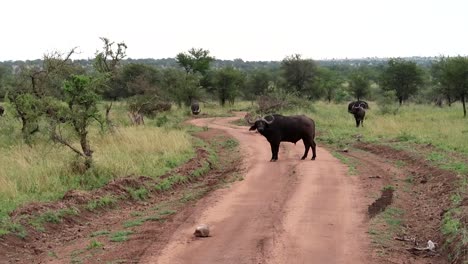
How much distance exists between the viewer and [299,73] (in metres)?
51.2

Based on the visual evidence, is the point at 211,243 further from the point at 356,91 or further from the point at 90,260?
the point at 356,91

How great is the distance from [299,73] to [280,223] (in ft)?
144

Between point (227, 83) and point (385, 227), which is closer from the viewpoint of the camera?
point (385, 227)

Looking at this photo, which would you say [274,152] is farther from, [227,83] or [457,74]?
[227,83]

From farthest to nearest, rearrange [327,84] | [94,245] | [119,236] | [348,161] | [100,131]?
[327,84], [100,131], [348,161], [119,236], [94,245]

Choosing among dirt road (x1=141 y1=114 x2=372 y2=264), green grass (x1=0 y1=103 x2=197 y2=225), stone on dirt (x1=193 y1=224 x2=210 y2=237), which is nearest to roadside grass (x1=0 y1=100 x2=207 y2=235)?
green grass (x1=0 y1=103 x2=197 y2=225)

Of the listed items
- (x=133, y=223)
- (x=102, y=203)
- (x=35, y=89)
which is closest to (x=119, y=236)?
(x=133, y=223)

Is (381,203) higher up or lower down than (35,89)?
lower down

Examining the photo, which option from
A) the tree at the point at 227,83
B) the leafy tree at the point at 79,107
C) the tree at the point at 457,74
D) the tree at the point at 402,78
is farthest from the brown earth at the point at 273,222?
the tree at the point at 227,83

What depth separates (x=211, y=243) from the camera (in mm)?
7605

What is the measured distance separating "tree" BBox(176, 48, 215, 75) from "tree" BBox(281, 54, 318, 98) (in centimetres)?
1149

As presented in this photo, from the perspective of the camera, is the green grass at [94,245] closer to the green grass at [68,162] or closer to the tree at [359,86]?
the green grass at [68,162]

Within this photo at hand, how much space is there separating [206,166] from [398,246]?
328 inches

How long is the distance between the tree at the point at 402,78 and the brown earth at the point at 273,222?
35.6 meters
